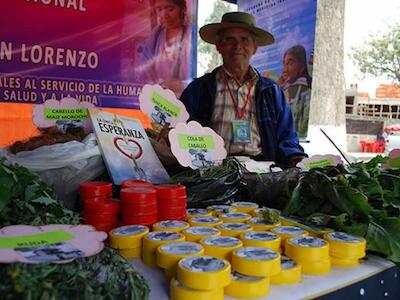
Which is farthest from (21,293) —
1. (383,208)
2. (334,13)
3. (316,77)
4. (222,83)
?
(334,13)

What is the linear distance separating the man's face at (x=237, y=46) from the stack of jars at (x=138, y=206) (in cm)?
136

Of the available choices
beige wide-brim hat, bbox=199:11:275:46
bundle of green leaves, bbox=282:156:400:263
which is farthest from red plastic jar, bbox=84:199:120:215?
beige wide-brim hat, bbox=199:11:275:46

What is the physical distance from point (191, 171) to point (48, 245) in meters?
0.68

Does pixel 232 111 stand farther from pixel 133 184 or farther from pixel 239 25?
pixel 133 184

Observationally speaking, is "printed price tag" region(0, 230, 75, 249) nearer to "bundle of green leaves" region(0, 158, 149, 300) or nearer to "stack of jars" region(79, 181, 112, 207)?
"bundle of green leaves" region(0, 158, 149, 300)

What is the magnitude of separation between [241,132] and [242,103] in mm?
182

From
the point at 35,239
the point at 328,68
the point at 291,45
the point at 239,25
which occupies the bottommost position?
the point at 35,239

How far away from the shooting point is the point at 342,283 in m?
0.80

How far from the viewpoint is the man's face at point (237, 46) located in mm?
2135

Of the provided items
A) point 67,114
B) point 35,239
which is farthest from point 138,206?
point 67,114

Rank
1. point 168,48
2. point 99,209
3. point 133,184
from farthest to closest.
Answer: point 168,48 < point 133,184 < point 99,209

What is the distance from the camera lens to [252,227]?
979mm

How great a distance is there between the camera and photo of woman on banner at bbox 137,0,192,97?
2834 mm

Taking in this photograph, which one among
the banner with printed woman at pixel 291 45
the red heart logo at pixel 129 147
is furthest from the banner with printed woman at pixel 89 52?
the red heart logo at pixel 129 147
